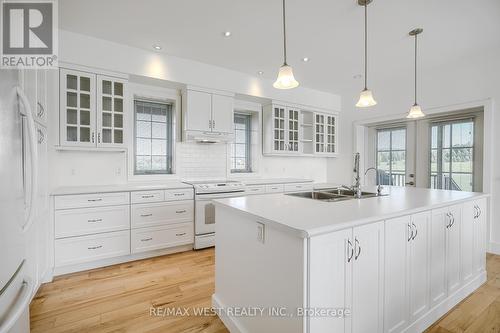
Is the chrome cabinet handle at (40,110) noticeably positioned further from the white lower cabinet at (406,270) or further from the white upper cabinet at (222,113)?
the white lower cabinet at (406,270)

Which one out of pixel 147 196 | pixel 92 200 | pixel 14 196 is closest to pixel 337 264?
pixel 14 196

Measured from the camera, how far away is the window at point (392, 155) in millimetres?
4465

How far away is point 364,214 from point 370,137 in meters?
4.25

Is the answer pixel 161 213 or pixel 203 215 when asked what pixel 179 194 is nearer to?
pixel 161 213

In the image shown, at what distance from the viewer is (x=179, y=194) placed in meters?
3.26

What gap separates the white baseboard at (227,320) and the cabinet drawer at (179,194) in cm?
155

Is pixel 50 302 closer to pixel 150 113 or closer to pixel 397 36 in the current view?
pixel 150 113

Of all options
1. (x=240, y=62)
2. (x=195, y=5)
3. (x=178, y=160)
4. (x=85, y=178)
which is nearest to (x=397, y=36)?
(x=240, y=62)

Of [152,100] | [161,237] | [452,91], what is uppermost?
[452,91]

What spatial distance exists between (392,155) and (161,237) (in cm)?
427

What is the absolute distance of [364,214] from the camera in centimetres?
148

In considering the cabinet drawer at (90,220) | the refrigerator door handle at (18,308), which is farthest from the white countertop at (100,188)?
the refrigerator door handle at (18,308)

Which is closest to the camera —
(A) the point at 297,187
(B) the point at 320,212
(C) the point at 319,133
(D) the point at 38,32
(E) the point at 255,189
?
(B) the point at 320,212

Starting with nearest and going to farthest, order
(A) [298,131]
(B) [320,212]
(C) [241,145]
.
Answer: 1. (B) [320,212]
2. (C) [241,145]
3. (A) [298,131]
